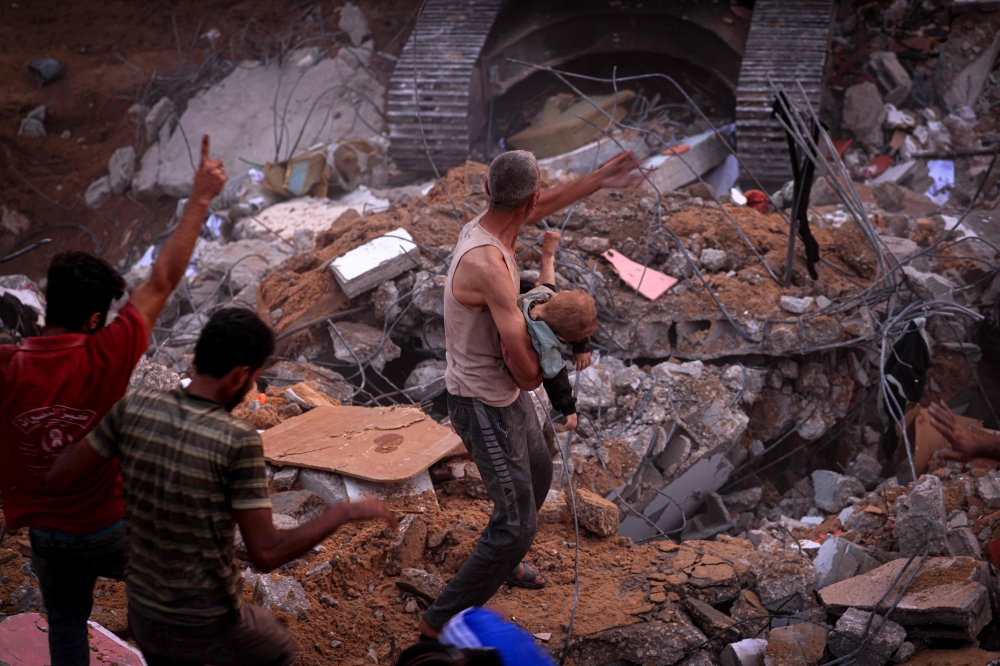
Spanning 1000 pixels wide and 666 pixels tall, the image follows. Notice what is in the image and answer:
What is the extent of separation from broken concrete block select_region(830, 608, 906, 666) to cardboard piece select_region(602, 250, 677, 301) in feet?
9.19

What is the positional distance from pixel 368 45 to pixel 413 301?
7054 millimetres

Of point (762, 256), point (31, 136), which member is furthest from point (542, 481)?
point (31, 136)

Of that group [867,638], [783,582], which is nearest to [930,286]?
[783,582]

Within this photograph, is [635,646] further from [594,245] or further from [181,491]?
[594,245]

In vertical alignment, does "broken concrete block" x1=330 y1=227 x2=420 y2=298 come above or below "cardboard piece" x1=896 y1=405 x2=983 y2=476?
above

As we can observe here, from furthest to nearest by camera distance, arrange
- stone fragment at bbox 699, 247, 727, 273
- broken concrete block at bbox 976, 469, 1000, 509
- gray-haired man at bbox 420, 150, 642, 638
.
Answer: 1. stone fragment at bbox 699, 247, 727, 273
2. broken concrete block at bbox 976, 469, 1000, 509
3. gray-haired man at bbox 420, 150, 642, 638

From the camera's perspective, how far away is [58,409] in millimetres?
1904

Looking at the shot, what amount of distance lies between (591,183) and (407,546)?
5.53 feet

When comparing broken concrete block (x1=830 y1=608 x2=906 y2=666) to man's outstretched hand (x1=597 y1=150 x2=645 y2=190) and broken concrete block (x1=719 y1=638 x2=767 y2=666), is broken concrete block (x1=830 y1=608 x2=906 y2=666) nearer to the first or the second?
broken concrete block (x1=719 y1=638 x2=767 y2=666)

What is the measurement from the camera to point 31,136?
10695 mm

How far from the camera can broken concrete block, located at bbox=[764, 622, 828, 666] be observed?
9.35 feet

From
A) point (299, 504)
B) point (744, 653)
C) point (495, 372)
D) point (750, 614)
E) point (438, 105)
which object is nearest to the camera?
point (495, 372)

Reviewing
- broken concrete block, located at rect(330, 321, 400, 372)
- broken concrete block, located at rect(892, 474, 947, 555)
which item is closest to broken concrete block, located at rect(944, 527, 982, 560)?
broken concrete block, located at rect(892, 474, 947, 555)

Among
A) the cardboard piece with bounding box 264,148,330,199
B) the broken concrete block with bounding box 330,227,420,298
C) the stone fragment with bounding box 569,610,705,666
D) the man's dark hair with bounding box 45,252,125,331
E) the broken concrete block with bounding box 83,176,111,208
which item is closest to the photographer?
the man's dark hair with bounding box 45,252,125,331
